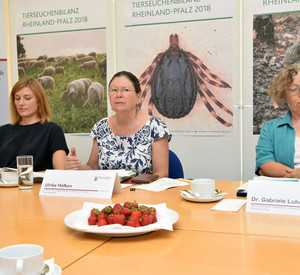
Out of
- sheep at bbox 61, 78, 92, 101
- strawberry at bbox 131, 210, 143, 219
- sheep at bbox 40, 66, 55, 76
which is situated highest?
sheep at bbox 40, 66, 55, 76

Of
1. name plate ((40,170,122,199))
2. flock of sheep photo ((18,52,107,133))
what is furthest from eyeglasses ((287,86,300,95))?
flock of sheep photo ((18,52,107,133))

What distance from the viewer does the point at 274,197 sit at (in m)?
1.52

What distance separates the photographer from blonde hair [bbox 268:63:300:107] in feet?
8.52

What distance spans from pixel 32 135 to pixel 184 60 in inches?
62.2

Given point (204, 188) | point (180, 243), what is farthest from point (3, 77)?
point (180, 243)

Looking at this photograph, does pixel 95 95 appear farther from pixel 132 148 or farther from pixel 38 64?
pixel 132 148

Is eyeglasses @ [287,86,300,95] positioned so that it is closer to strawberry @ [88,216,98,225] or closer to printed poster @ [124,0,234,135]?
printed poster @ [124,0,234,135]

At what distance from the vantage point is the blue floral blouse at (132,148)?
2.58m

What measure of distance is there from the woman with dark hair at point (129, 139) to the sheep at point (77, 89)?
129 centimetres

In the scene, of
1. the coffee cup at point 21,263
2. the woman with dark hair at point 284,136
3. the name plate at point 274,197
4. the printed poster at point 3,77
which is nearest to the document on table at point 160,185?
the name plate at point 274,197

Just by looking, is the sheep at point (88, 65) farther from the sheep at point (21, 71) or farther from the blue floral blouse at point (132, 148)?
the blue floral blouse at point (132, 148)

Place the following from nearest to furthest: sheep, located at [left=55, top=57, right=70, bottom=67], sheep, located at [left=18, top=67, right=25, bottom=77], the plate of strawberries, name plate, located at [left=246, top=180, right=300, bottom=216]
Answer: the plate of strawberries < name plate, located at [left=246, top=180, right=300, bottom=216] < sheep, located at [left=55, top=57, right=70, bottom=67] < sheep, located at [left=18, top=67, right=25, bottom=77]

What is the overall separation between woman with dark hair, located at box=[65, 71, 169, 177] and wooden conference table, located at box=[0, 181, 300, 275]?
93cm

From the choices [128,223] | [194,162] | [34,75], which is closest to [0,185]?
[128,223]
